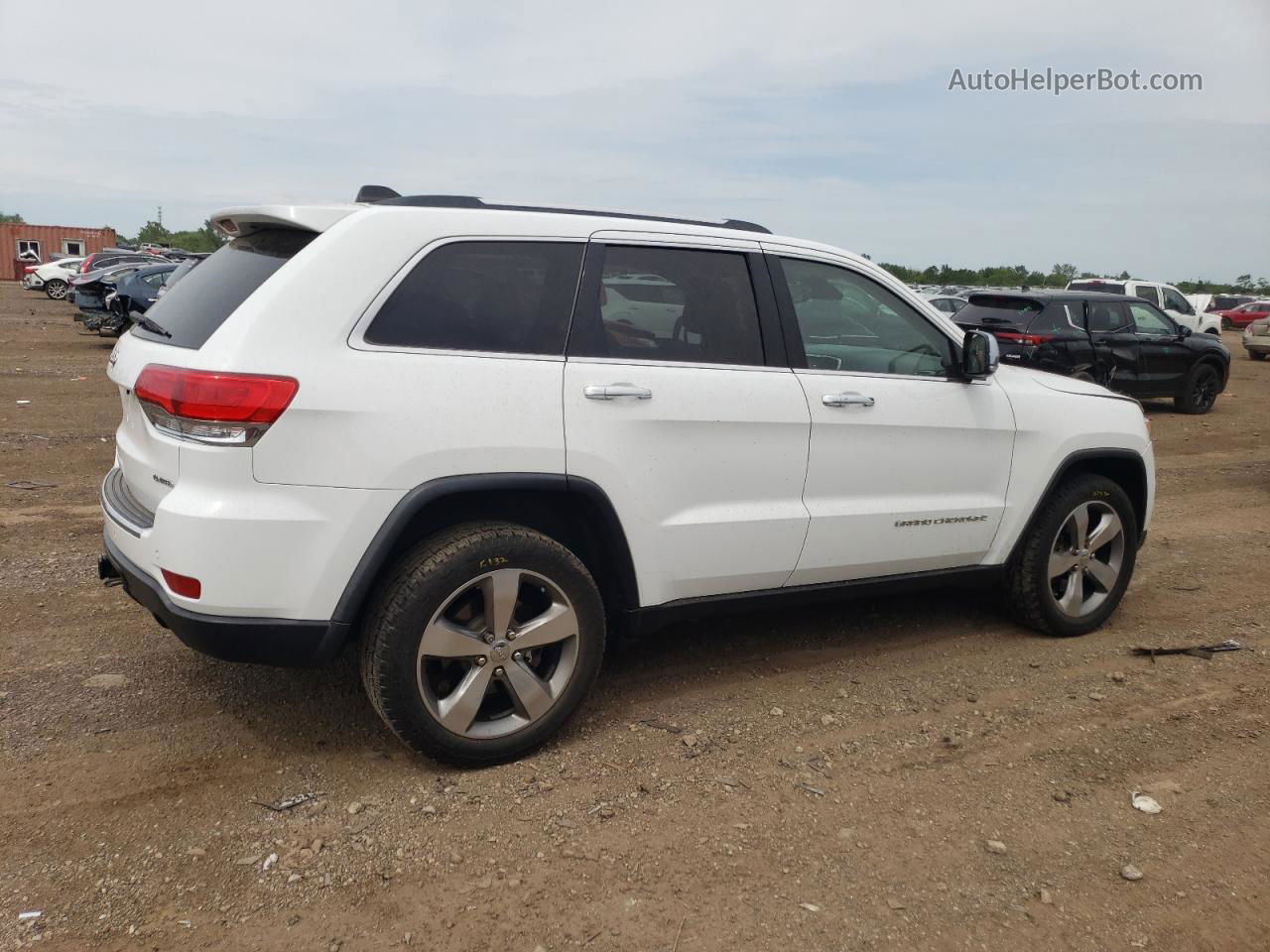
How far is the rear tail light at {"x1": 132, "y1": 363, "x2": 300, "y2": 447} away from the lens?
2.84 m

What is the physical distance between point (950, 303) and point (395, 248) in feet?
56.0

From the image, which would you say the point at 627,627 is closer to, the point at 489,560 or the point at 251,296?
the point at 489,560

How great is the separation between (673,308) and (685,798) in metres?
1.69

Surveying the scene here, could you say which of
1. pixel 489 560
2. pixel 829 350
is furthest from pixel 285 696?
pixel 829 350

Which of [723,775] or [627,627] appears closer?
[723,775]

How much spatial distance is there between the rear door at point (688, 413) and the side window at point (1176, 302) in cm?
2062

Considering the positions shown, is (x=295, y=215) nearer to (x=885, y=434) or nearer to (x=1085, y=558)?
(x=885, y=434)

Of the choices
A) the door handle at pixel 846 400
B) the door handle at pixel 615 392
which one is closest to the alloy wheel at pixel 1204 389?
the door handle at pixel 846 400

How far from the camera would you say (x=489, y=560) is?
317cm

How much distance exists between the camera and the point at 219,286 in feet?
10.8

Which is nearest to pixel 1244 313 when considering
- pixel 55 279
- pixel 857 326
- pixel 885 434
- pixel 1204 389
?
pixel 1204 389

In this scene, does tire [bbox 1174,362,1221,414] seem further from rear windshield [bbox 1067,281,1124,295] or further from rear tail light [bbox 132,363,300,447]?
rear tail light [bbox 132,363,300,447]

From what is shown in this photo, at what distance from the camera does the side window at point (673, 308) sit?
348 centimetres

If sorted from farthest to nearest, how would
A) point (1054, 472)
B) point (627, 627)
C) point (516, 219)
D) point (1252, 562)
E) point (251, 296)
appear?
point (1252, 562) < point (1054, 472) < point (627, 627) < point (516, 219) < point (251, 296)
